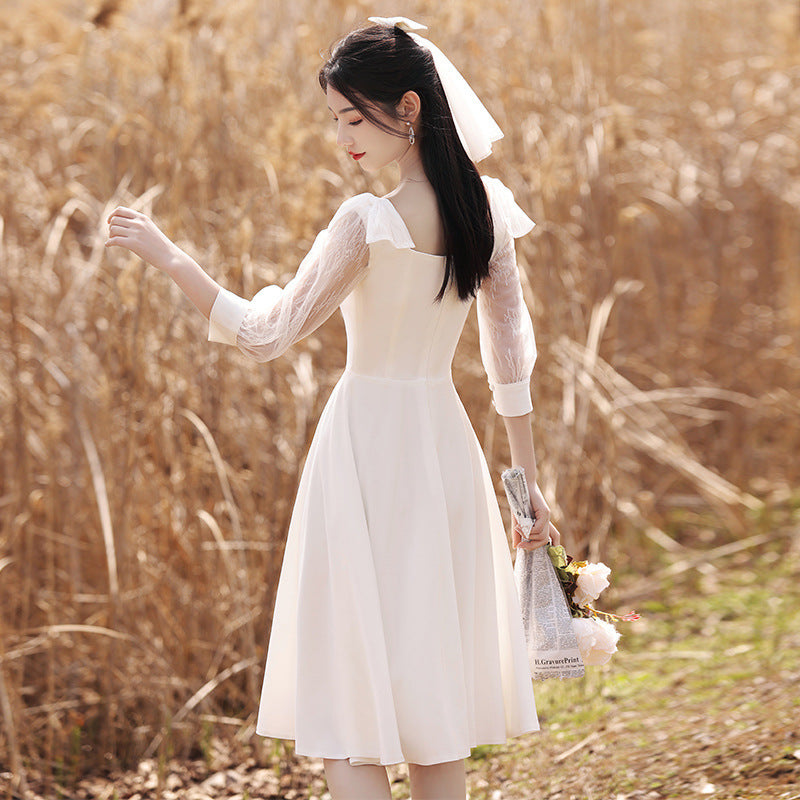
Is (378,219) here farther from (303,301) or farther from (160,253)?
(160,253)

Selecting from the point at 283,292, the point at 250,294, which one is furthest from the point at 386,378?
the point at 250,294

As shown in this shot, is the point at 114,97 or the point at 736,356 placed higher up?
the point at 114,97

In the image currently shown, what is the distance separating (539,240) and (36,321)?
1569mm

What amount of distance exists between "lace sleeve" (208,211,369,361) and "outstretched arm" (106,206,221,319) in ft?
0.09

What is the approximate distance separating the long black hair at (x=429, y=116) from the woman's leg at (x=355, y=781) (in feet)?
2.60

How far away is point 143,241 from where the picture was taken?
1.88 meters

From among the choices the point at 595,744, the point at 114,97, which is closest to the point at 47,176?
the point at 114,97

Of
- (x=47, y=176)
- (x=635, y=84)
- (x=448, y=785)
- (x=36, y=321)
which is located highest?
(x=635, y=84)

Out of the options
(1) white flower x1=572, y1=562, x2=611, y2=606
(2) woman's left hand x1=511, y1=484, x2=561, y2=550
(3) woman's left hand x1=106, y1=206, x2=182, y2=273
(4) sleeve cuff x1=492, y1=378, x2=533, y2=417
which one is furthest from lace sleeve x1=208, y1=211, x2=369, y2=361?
(1) white flower x1=572, y1=562, x2=611, y2=606

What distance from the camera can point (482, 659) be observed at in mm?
2045

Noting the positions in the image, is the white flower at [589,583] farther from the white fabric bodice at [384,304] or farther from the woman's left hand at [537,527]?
the white fabric bodice at [384,304]

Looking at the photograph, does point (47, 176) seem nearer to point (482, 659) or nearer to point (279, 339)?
point (279, 339)

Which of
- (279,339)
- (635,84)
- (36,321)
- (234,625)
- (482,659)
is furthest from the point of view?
(635,84)

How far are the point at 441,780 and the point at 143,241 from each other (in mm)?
1026
